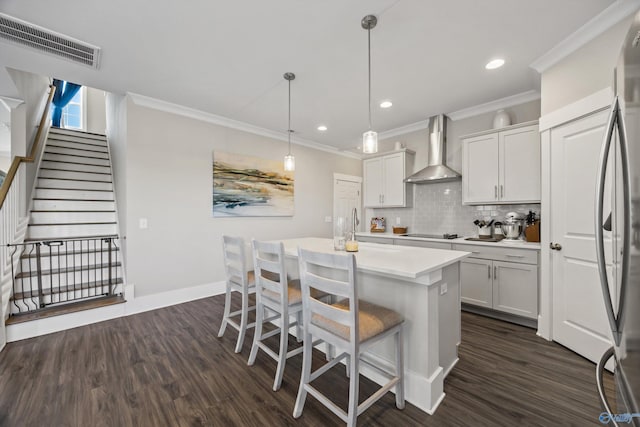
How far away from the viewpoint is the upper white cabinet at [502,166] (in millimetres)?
3027

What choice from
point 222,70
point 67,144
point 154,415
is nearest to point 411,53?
point 222,70

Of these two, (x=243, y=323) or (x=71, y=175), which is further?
(x=71, y=175)

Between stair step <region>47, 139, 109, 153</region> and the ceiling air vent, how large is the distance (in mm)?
2918

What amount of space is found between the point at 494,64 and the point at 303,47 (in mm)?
1873

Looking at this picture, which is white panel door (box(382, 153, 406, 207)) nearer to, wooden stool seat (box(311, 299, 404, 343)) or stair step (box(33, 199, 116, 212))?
wooden stool seat (box(311, 299, 404, 343))

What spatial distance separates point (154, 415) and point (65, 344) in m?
1.62

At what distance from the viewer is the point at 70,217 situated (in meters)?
3.72

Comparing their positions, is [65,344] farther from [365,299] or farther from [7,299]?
[365,299]

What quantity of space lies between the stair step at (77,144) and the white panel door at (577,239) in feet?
21.5

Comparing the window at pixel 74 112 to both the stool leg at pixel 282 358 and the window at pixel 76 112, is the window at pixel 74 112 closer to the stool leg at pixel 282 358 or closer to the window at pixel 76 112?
the window at pixel 76 112

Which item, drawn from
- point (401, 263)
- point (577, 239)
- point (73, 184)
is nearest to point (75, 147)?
point (73, 184)

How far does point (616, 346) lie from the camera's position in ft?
2.81

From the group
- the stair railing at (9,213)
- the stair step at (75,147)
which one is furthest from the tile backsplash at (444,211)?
the stair step at (75,147)

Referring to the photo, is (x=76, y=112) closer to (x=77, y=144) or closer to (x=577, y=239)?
(x=77, y=144)
